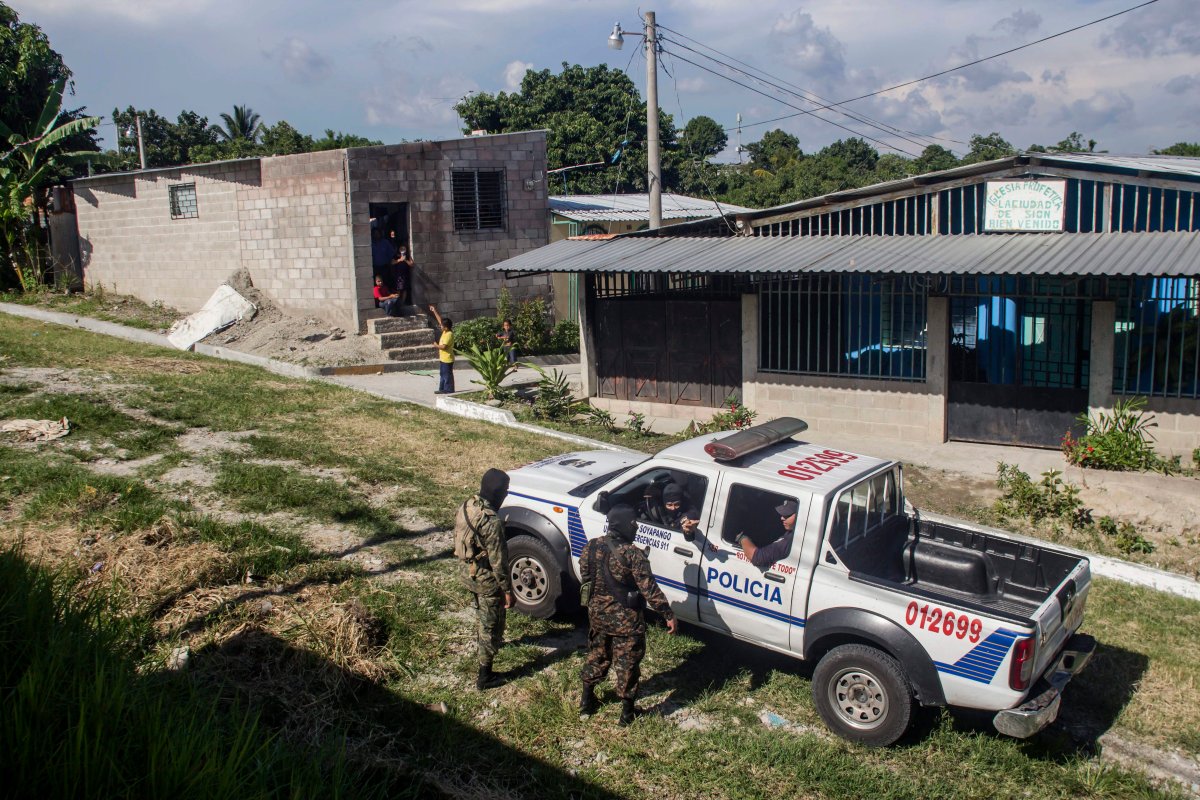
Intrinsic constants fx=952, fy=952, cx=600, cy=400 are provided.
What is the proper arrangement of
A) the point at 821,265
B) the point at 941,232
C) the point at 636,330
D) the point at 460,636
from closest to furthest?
the point at 460,636, the point at 821,265, the point at 941,232, the point at 636,330

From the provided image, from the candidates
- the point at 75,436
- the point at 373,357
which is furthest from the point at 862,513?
the point at 373,357

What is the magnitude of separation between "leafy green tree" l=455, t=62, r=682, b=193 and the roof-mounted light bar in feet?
101

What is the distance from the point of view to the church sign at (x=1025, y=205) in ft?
42.1

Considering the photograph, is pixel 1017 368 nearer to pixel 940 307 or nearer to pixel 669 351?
pixel 940 307

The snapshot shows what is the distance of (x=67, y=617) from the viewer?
5258 mm

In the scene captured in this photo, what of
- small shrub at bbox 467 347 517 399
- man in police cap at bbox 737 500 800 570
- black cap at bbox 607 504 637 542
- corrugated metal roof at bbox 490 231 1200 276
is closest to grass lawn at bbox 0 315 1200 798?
man in police cap at bbox 737 500 800 570

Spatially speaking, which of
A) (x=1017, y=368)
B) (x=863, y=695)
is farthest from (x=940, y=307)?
(x=863, y=695)

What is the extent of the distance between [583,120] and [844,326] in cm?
2635

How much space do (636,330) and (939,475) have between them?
566 cm

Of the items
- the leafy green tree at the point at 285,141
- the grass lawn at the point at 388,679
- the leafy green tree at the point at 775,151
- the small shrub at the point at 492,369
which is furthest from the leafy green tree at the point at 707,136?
the grass lawn at the point at 388,679

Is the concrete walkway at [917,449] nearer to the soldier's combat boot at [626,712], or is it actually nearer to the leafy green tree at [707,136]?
the soldier's combat boot at [626,712]

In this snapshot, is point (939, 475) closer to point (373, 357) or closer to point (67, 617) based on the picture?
point (67, 617)

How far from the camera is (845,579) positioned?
5.92 meters

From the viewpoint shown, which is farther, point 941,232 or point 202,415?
point 941,232
